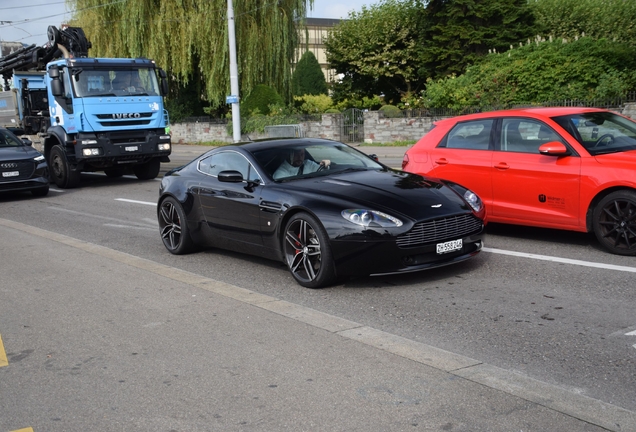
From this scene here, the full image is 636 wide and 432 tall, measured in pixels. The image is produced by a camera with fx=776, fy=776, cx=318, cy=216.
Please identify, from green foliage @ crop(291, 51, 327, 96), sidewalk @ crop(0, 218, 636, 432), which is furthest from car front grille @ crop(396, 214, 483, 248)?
green foliage @ crop(291, 51, 327, 96)

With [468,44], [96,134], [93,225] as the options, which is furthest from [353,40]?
[93,225]

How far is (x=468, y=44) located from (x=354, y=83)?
1447 centimetres

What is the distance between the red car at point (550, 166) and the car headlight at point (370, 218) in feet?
8.12

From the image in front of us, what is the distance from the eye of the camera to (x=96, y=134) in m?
18.6

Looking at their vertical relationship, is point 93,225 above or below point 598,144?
below

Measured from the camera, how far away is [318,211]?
7.38 metres

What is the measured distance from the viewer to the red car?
820 cm

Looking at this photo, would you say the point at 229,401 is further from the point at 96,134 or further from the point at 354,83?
the point at 354,83

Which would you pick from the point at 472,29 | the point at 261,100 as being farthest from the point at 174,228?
the point at 472,29

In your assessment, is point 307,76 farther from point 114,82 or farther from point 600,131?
point 600,131

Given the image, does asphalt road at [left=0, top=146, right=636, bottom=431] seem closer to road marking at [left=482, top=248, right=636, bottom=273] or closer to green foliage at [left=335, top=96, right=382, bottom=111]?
road marking at [left=482, top=248, right=636, bottom=273]

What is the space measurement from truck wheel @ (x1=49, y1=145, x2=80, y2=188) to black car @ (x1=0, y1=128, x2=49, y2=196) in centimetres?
165

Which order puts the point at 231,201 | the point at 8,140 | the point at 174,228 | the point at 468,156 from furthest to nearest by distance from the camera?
1. the point at 8,140
2. the point at 468,156
3. the point at 174,228
4. the point at 231,201

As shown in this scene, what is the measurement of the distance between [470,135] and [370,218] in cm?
323
